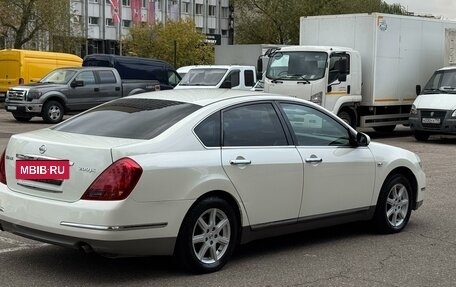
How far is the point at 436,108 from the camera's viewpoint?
56.1 feet

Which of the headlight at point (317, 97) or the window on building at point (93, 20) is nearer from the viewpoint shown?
the headlight at point (317, 97)

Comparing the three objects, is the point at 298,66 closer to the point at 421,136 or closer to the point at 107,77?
the point at 421,136

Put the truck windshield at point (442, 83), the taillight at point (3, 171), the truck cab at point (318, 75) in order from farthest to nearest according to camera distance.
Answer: the truck windshield at point (442, 83), the truck cab at point (318, 75), the taillight at point (3, 171)

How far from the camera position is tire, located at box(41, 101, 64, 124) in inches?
788

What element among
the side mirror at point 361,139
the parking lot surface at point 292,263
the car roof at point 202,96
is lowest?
the parking lot surface at point 292,263

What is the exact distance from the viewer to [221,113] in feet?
18.5

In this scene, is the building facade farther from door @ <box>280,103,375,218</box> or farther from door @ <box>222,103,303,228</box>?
door @ <box>222,103,303,228</box>

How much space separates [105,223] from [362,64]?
14.1m

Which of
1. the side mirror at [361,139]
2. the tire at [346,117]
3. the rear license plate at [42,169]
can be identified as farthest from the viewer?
the tire at [346,117]

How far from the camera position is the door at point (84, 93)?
2067 centimetres

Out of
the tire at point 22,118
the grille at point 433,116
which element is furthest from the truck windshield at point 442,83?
the tire at point 22,118

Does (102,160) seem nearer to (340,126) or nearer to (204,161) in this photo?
(204,161)

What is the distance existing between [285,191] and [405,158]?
1.88 meters

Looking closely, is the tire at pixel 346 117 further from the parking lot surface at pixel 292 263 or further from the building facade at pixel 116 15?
the building facade at pixel 116 15
